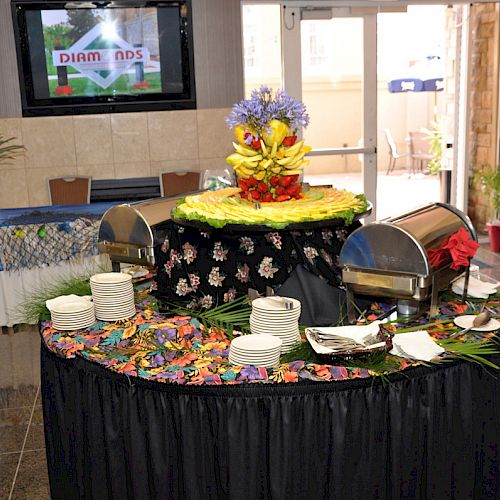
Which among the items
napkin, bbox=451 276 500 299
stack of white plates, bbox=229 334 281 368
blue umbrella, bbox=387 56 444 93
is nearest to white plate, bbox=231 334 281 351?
stack of white plates, bbox=229 334 281 368

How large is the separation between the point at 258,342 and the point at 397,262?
618mm

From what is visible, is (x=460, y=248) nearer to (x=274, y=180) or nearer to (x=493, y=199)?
(x=274, y=180)

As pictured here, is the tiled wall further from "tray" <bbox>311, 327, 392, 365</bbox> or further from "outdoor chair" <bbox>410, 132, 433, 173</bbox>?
"tray" <bbox>311, 327, 392, 365</bbox>

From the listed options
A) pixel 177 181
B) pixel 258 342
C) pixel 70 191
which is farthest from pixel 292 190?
pixel 70 191

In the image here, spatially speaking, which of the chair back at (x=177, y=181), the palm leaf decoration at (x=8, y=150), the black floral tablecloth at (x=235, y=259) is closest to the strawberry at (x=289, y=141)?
the black floral tablecloth at (x=235, y=259)

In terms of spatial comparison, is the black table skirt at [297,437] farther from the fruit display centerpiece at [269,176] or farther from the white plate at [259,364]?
the fruit display centerpiece at [269,176]

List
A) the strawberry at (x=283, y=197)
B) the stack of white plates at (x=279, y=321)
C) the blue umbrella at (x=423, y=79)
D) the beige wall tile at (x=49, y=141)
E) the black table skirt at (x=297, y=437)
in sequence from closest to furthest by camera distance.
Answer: the black table skirt at (x=297, y=437)
the stack of white plates at (x=279, y=321)
the strawberry at (x=283, y=197)
the beige wall tile at (x=49, y=141)
the blue umbrella at (x=423, y=79)

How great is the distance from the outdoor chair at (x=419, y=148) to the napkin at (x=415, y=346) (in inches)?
220

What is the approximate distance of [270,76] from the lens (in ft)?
22.6

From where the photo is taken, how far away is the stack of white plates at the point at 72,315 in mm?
2736

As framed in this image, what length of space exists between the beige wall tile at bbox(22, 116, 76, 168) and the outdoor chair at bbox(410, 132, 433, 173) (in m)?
3.58

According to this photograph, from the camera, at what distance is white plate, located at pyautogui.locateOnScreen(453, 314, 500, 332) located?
2508mm

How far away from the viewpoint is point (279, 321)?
94.6 inches

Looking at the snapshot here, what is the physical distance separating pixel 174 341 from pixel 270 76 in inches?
188
